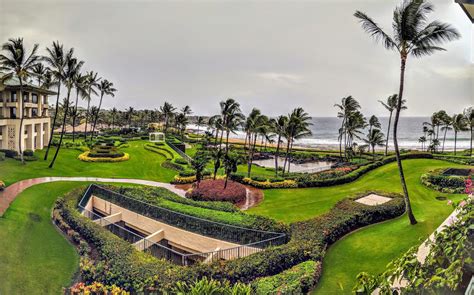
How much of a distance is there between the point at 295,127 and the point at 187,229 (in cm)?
445

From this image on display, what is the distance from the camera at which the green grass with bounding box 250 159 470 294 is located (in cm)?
480

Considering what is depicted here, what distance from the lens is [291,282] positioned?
4383mm

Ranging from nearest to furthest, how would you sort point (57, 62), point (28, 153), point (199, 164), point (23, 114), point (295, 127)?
point (23, 114) < point (28, 153) < point (57, 62) < point (199, 164) < point (295, 127)

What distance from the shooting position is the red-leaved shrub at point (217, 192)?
569cm

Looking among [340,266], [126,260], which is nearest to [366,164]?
[340,266]

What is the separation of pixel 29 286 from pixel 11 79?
12.0ft

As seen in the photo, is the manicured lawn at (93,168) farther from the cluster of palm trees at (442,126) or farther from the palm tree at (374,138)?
the cluster of palm trees at (442,126)

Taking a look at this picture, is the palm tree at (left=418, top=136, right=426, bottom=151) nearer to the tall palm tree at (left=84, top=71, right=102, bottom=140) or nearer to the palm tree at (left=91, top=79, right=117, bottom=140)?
the palm tree at (left=91, top=79, right=117, bottom=140)

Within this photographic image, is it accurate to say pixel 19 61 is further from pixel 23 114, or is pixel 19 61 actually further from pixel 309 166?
pixel 309 166

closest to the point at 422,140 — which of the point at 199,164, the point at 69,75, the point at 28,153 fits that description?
the point at 199,164

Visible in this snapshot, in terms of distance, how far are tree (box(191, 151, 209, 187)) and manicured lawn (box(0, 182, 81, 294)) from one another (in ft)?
8.69

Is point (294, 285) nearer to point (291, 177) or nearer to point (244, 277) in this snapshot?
point (244, 277)

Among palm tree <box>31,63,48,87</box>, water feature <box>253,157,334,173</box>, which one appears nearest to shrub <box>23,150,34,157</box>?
palm tree <box>31,63,48,87</box>

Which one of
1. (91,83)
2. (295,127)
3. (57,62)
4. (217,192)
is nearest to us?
(57,62)
